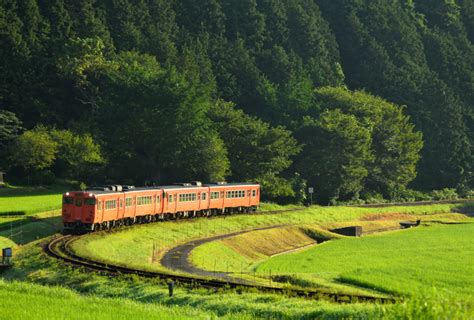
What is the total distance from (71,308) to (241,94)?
86.1 m

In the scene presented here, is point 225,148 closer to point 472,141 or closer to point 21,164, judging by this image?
point 21,164

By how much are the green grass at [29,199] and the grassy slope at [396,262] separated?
59.4ft

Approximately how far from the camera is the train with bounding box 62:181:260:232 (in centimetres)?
5050

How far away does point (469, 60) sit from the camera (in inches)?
5502

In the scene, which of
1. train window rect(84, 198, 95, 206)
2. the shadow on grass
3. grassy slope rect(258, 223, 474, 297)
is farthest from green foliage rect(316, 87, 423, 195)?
train window rect(84, 198, 95, 206)

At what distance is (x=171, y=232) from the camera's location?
57.3 m

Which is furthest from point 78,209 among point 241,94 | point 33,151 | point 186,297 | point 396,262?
point 241,94

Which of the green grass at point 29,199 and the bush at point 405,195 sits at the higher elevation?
the bush at point 405,195

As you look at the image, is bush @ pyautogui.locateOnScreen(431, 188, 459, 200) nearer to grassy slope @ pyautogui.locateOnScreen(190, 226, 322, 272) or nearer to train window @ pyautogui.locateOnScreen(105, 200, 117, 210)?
grassy slope @ pyautogui.locateOnScreen(190, 226, 322, 272)

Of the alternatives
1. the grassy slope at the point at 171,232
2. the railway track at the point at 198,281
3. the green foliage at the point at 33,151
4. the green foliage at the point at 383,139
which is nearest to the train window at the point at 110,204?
the grassy slope at the point at 171,232

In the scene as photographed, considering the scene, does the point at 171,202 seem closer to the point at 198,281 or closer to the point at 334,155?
the point at 198,281

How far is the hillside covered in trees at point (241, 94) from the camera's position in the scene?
7800 centimetres

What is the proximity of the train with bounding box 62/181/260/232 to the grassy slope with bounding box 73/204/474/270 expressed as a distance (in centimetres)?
110

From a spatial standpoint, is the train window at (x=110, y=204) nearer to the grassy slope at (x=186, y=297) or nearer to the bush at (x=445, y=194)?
the grassy slope at (x=186, y=297)
